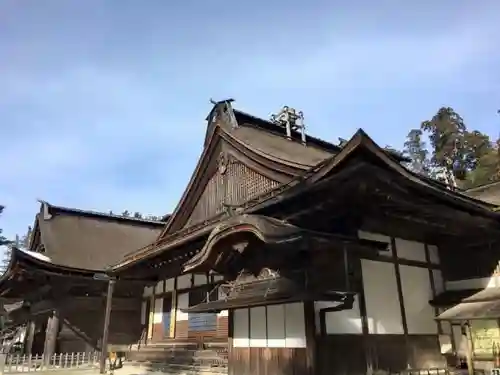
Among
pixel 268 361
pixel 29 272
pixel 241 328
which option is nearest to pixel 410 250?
pixel 268 361

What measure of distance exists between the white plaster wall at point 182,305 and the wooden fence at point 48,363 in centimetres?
449

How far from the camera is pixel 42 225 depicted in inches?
940

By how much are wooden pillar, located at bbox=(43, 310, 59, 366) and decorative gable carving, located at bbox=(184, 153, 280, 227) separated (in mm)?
6959

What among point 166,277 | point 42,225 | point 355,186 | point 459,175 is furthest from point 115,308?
point 459,175

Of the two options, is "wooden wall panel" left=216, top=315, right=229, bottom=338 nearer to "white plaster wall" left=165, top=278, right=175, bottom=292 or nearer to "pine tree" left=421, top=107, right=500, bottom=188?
"white plaster wall" left=165, top=278, right=175, bottom=292

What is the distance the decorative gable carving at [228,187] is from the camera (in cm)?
1470

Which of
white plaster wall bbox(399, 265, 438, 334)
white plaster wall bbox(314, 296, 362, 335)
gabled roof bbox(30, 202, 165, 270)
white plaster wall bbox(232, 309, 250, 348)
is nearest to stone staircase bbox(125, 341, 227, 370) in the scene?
white plaster wall bbox(232, 309, 250, 348)

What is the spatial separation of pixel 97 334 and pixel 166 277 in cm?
484

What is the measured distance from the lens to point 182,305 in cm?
1590

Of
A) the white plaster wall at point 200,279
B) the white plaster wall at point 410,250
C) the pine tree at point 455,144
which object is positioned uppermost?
the pine tree at point 455,144

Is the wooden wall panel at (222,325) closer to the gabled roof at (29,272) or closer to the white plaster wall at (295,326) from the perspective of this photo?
the white plaster wall at (295,326)

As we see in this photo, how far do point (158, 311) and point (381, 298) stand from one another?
10575 mm

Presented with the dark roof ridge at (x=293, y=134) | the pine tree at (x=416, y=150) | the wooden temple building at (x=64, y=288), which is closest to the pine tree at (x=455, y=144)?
the pine tree at (x=416, y=150)

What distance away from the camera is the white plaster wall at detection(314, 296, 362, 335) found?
9281 millimetres
